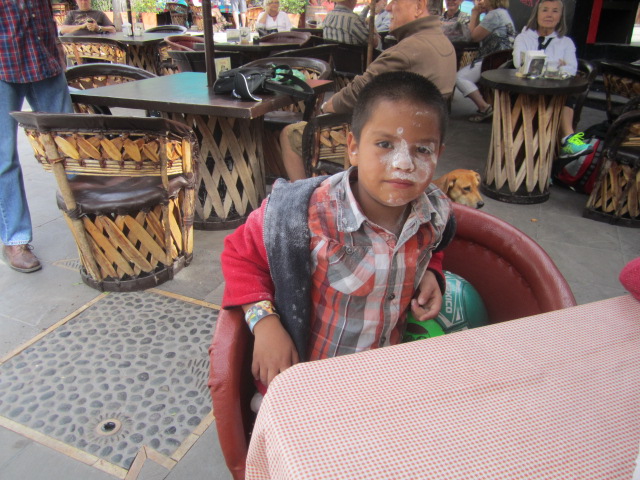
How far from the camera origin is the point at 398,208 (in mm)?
1281

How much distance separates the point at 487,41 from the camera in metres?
6.85

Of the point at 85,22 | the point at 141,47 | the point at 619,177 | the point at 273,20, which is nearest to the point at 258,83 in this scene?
the point at 619,177

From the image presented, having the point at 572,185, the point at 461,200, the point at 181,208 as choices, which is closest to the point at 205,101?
the point at 181,208

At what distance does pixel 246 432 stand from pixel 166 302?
1664 millimetres

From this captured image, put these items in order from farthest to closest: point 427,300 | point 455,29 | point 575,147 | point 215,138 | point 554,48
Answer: point 455,29 < point 554,48 < point 575,147 < point 215,138 < point 427,300

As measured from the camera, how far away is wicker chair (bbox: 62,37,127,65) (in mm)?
5863

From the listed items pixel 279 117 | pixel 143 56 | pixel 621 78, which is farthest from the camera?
pixel 143 56

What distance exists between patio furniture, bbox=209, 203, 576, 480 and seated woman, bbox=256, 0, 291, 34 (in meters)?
8.86

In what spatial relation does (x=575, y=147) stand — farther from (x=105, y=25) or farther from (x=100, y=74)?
(x=105, y=25)

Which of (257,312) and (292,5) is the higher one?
(292,5)

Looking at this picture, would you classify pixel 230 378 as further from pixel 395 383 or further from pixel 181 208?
pixel 181 208

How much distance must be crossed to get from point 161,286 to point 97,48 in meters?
4.60

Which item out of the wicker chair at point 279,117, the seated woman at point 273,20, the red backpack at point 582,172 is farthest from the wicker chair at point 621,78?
the seated woman at point 273,20

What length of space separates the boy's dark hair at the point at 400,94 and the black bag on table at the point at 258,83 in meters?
1.70
